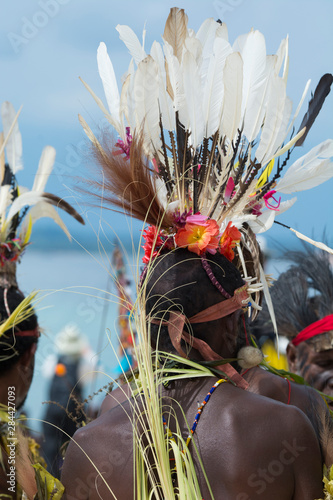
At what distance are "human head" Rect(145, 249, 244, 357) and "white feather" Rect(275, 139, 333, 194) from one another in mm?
497

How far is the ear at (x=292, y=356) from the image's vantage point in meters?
4.16

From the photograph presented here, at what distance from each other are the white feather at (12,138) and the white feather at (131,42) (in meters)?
1.21

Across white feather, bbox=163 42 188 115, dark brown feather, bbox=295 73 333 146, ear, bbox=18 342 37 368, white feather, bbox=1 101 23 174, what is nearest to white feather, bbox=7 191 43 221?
white feather, bbox=1 101 23 174

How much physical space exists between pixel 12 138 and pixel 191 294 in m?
1.97

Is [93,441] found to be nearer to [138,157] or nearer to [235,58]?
[138,157]

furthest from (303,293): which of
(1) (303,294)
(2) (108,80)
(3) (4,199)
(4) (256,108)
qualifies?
(2) (108,80)

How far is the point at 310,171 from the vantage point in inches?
96.6

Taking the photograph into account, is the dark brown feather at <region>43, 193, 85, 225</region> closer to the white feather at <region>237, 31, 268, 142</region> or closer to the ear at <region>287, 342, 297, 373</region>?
the white feather at <region>237, 31, 268, 142</region>

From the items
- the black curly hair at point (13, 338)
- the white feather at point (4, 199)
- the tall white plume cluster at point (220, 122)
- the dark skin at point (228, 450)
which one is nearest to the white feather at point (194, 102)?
the tall white plume cluster at point (220, 122)

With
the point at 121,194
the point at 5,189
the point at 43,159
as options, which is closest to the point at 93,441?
the point at 121,194

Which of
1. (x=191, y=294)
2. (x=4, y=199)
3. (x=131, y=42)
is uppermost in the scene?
(x=131, y=42)

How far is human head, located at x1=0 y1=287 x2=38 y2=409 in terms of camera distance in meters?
3.00

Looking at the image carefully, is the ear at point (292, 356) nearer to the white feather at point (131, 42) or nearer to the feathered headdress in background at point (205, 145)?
the feathered headdress in background at point (205, 145)

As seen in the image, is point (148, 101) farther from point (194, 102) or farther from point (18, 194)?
point (18, 194)
